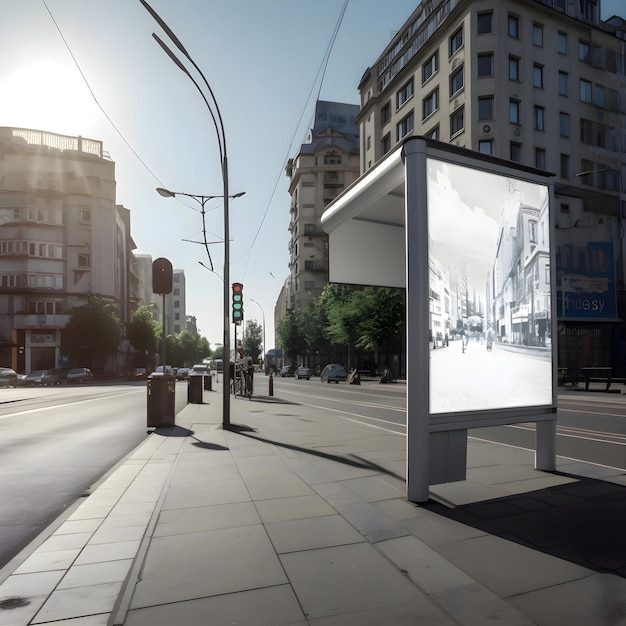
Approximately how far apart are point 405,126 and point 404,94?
2.64 metres

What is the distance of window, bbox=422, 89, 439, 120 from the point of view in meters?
37.3

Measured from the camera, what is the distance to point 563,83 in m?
36.4

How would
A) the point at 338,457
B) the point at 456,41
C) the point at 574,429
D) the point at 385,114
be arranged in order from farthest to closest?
the point at 385,114 → the point at 456,41 → the point at 574,429 → the point at 338,457

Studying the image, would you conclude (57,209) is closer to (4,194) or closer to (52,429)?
(4,194)

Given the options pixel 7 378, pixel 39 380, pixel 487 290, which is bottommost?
pixel 39 380

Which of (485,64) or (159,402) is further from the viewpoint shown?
(485,64)

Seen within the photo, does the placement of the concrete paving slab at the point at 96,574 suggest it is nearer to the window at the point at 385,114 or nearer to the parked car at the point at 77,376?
the window at the point at 385,114

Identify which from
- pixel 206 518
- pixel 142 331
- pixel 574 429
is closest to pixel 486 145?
pixel 574 429

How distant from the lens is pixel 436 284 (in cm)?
544

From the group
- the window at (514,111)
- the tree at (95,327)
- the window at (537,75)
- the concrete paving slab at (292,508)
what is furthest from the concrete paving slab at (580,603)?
the tree at (95,327)

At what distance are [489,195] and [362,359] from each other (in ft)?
188

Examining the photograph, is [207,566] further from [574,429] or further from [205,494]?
[574,429]

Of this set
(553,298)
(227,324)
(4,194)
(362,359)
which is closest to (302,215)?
(362,359)

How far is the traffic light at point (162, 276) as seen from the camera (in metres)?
12.0
